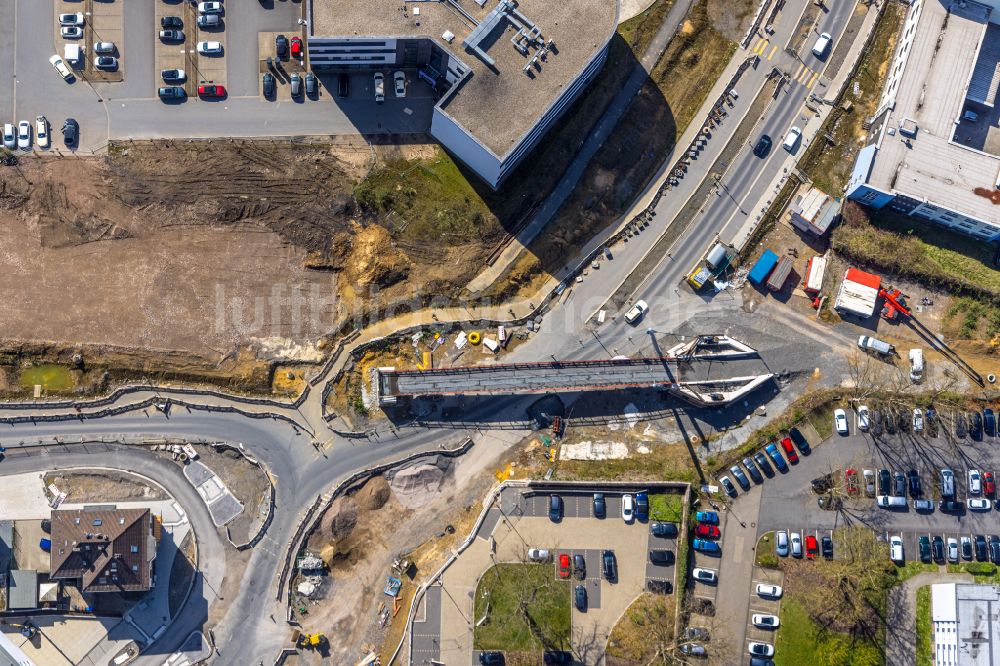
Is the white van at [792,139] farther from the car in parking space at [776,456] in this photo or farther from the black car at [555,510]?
the black car at [555,510]

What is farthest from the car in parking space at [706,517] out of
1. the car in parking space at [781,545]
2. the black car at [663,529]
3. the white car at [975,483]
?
the white car at [975,483]

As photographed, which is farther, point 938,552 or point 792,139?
point 792,139

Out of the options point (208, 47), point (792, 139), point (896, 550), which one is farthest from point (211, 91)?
point (896, 550)

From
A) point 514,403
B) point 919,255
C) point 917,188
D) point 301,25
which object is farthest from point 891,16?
point 301,25

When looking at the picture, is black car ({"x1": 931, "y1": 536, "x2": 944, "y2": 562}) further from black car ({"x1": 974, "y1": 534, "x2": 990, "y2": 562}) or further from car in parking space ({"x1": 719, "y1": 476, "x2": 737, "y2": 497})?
car in parking space ({"x1": 719, "y1": 476, "x2": 737, "y2": 497})

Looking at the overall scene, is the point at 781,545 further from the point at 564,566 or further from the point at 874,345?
the point at 874,345

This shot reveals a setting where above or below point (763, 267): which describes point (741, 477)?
below
